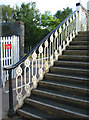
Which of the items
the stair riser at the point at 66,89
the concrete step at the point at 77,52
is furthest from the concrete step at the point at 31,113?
the concrete step at the point at 77,52

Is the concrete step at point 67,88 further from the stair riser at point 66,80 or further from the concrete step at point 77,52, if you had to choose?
the concrete step at point 77,52

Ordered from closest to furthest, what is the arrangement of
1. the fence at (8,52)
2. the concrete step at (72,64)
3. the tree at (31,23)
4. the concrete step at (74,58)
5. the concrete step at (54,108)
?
the concrete step at (54,108), the concrete step at (72,64), the concrete step at (74,58), the fence at (8,52), the tree at (31,23)

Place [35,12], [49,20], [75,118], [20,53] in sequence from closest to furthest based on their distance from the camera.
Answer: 1. [75,118]
2. [20,53]
3. [49,20]
4. [35,12]

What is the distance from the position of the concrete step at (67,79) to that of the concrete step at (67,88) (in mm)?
138

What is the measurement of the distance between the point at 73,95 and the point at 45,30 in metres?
26.7

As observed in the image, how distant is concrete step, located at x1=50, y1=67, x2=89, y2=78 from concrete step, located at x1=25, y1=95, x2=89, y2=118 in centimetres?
101

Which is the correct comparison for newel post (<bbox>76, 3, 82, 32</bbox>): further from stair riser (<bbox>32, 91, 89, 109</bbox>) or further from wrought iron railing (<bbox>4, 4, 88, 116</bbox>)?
stair riser (<bbox>32, 91, 89, 109</bbox>)

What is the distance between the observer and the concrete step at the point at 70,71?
3.83 meters

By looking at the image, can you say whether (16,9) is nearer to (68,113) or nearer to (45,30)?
(45,30)

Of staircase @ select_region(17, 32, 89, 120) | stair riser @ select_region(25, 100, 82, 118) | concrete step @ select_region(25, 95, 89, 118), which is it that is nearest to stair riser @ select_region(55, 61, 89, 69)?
staircase @ select_region(17, 32, 89, 120)

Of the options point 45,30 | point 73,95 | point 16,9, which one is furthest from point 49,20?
point 73,95

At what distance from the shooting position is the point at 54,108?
10.4ft

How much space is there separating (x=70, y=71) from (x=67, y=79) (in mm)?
318

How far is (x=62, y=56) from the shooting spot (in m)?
4.68
